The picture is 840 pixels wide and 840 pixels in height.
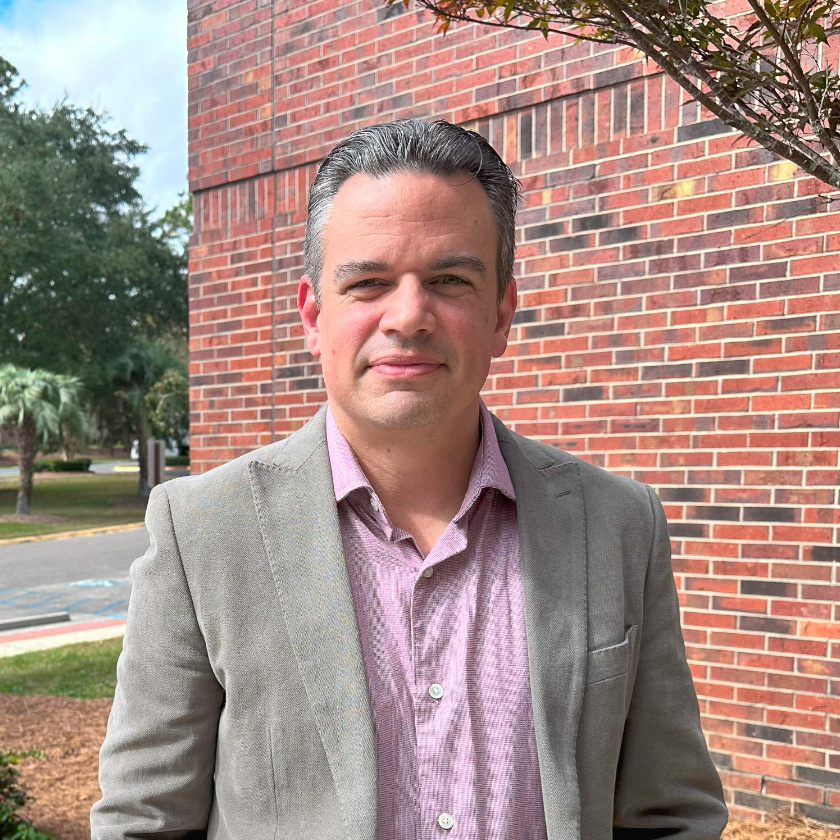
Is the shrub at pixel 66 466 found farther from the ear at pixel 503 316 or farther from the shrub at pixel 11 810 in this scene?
the ear at pixel 503 316

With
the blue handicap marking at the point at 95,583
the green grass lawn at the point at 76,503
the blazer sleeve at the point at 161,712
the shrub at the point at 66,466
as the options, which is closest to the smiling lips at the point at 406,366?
the blazer sleeve at the point at 161,712

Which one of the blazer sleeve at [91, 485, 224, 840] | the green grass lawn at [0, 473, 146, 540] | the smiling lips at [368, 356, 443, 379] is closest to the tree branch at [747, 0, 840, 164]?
the smiling lips at [368, 356, 443, 379]

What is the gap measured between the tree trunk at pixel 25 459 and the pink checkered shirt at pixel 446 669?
76.9 ft

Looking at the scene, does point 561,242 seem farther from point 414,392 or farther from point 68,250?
point 68,250

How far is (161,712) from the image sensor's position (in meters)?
1.41

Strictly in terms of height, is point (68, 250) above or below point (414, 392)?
above

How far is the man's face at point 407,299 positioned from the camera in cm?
142

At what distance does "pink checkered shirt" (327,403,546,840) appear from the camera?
138cm

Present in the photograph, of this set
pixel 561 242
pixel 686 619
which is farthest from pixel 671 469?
pixel 561 242

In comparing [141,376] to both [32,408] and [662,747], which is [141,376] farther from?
[662,747]

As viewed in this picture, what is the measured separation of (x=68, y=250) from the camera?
24.8m

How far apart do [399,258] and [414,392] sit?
0.21 metres

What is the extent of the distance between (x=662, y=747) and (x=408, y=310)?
87 centimetres

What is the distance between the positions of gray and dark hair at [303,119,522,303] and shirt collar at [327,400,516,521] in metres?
0.25
